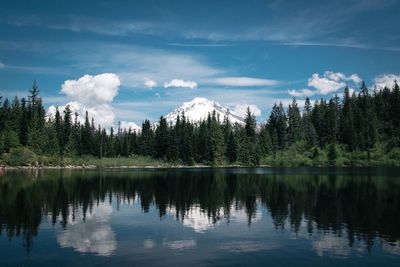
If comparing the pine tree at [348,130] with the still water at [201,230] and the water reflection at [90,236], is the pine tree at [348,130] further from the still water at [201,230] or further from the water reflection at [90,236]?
the water reflection at [90,236]

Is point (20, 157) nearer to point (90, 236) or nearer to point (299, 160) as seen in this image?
point (299, 160)

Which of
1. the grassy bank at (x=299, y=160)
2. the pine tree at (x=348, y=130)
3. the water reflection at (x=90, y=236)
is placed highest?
the pine tree at (x=348, y=130)

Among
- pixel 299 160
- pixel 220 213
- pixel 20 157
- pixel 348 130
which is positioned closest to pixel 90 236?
pixel 220 213

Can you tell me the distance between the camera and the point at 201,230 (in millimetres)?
35031

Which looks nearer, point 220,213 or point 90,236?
point 90,236

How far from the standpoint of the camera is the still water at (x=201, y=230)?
2544cm

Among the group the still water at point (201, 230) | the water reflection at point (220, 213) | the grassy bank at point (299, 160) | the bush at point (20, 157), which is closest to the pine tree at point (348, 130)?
the grassy bank at point (299, 160)

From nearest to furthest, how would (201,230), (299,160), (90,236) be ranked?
(90,236)
(201,230)
(299,160)

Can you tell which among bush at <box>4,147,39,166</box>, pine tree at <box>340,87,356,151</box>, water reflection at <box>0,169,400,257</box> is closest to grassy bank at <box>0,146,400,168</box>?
bush at <box>4,147,39,166</box>

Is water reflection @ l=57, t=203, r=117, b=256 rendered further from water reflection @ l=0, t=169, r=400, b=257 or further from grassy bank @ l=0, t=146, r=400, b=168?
grassy bank @ l=0, t=146, r=400, b=168

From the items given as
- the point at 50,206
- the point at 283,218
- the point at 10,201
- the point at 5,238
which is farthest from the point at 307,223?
the point at 10,201

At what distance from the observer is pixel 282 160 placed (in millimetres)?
194750

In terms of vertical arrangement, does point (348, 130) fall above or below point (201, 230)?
above

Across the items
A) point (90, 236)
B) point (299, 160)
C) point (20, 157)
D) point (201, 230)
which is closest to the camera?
point (90, 236)
